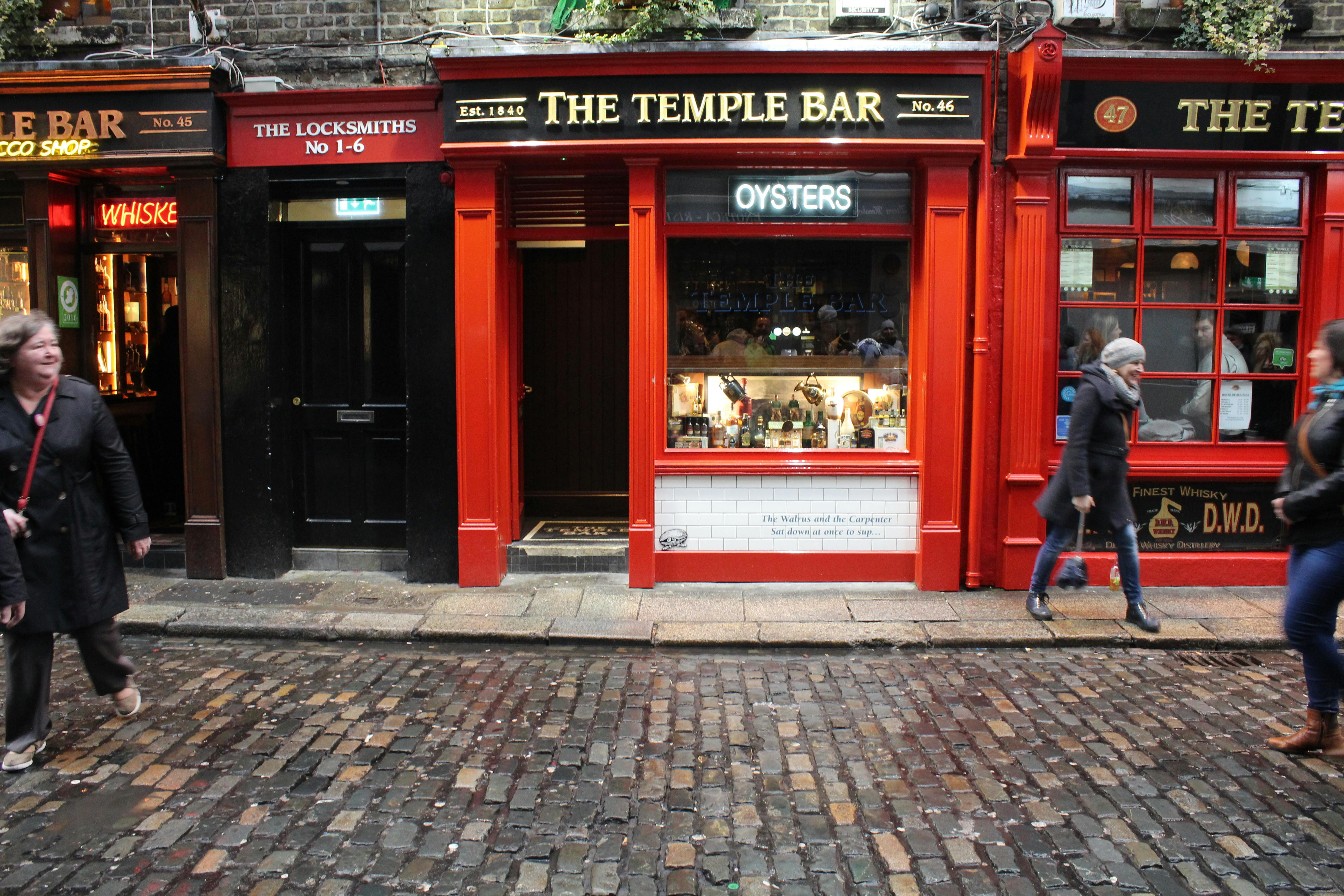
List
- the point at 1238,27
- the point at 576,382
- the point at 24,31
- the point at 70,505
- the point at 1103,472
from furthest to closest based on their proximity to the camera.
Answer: the point at 576,382
the point at 24,31
the point at 1238,27
the point at 1103,472
the point at 70,505

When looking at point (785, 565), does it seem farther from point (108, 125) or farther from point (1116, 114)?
point (108, 125)

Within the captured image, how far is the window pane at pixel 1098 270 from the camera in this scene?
7434mm

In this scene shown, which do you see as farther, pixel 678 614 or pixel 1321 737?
pixel 678 614

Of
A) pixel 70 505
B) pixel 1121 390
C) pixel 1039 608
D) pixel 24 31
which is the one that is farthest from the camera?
pixel 24 31

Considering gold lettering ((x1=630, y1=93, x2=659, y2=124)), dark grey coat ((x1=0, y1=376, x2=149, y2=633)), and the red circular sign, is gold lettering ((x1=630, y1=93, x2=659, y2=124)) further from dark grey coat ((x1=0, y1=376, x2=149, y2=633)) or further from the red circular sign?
dark grey coat ((x1=0, y1=376, x2=149, y2=633))

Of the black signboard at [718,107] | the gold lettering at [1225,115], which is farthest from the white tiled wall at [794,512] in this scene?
the gold lettering at [1225,115]

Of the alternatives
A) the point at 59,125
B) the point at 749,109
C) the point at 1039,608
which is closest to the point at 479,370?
the point at 749,109

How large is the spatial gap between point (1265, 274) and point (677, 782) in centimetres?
664

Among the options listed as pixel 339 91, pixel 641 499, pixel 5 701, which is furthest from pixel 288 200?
pixel 5 701

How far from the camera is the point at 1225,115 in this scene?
7.13 meters

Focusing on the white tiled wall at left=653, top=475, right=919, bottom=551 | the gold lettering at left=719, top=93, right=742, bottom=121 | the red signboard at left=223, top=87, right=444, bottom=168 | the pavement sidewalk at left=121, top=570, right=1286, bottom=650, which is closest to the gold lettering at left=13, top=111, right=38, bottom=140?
the red signboard at left=223, top=87, right=444, bottom=168

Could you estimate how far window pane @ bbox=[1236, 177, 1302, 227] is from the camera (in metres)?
7.41

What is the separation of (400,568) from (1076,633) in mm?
5433

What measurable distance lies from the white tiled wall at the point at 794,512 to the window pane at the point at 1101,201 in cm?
262
